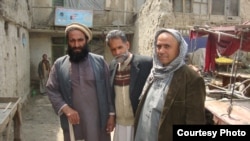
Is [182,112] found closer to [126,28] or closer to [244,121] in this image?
[244,121]

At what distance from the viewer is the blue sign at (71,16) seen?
13305mm

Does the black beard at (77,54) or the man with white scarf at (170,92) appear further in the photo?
the black beard at (77,54)

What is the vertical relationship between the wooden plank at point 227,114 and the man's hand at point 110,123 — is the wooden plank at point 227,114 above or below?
below

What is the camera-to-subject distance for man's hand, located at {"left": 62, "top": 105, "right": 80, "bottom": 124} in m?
2.65

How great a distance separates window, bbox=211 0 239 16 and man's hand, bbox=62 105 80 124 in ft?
38.7

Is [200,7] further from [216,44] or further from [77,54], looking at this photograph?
[77,54]

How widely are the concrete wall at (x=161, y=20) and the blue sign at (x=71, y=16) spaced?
250 centimetres

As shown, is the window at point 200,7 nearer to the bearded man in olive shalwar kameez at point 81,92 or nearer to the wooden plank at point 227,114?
the wooden plank at point 227,114

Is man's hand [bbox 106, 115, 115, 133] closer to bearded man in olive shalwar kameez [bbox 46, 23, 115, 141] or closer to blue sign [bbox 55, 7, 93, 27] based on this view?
bearded man in olive shalwar kameez [bbox 46, 23, 115, 141]

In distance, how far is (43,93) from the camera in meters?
12.0

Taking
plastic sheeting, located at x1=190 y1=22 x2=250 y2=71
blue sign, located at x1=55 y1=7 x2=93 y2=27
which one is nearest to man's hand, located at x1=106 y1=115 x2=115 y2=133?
plastic sheeting, located at x1=190 y1=22 x2=250 y2=71

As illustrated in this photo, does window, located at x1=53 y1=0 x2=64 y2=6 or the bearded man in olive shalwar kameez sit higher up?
window, located at x1=53 y1=0 x2=64 y2=6

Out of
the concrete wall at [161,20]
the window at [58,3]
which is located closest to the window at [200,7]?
the concrete wall at [161,20]

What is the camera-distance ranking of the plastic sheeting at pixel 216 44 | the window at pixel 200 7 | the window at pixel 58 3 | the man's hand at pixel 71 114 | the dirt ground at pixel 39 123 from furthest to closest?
the window at pixel 58 3, the window at pixel 200 7, the plastic sheeting at pixel 216 44, the dirt ground at pixel 39 123, the man's hand at pixel 71 114
